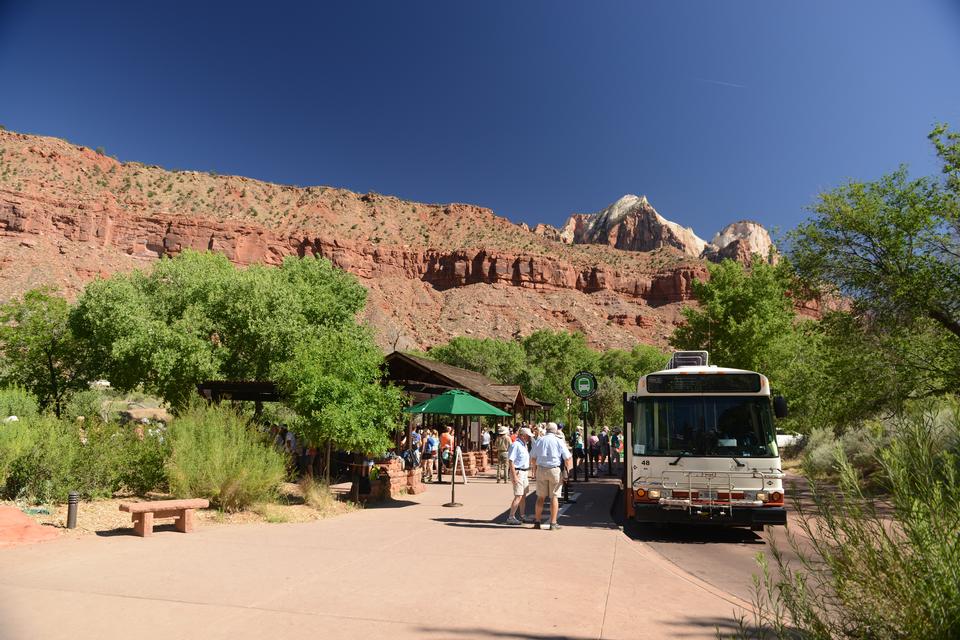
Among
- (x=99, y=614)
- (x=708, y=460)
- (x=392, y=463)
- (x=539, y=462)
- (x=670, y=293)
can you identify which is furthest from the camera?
(x=670, y=293)

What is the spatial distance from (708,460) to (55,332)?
24205 mm

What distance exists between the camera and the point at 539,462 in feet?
34.9

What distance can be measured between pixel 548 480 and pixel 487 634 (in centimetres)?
605

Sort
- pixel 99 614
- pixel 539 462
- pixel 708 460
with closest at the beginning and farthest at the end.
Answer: pixel 99 614 → pixel 708 460 → pixel 539 462

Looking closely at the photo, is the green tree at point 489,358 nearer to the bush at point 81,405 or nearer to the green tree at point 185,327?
the bush at point 81,405

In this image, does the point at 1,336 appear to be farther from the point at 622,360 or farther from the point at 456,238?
the point at 456,238

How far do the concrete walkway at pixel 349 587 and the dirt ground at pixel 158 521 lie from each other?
678 mm

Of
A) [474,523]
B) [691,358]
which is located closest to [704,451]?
[691,358]

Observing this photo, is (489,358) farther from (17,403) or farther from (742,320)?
(17,403)

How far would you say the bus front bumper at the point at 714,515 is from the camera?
30.4ft

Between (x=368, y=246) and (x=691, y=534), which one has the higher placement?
(x=368, y=246)

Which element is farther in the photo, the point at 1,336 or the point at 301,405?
the point at 1,336

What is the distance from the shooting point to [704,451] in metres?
9.92

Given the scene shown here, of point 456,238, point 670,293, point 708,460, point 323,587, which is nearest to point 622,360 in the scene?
point 670,293
